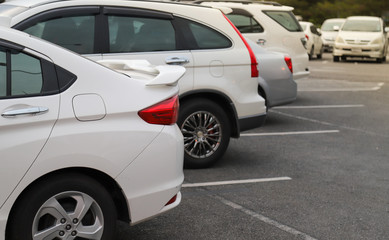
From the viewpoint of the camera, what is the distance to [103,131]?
14.1 feet

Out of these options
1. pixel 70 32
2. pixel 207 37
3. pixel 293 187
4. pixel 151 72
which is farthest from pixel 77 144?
pixel 207 37

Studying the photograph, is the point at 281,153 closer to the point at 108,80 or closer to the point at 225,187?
the point at 225,187

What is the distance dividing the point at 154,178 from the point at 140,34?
10.2 ft

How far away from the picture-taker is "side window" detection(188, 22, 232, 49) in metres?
7.68

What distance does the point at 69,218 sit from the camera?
14.1 ft

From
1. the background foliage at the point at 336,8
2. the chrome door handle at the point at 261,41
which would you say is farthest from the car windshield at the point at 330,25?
the chrome door handle at the point at 261,41

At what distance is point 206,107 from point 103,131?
3.47 meters

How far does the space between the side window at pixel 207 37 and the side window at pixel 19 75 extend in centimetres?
360

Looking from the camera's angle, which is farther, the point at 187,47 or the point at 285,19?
the point at 285,19

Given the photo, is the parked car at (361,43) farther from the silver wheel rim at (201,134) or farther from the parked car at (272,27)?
the silver wheel rim at (201,134)

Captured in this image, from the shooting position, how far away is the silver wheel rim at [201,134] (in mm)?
7656

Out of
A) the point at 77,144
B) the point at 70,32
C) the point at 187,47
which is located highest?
the point at 70,32

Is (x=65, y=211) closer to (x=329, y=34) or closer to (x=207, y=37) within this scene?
(x=207, y=37)

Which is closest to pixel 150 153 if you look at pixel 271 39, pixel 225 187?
pixel 225 187
